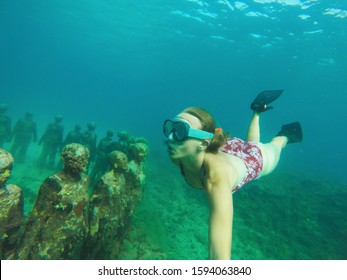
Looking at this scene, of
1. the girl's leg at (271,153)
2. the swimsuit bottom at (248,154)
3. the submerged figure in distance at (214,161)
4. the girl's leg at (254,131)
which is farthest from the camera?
the girl's leg at (254,131)

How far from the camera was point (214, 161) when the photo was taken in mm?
2846

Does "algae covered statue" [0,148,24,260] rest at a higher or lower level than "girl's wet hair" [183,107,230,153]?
lower

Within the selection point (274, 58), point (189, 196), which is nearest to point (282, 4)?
point (274, 58)

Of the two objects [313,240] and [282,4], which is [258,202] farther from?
[282,4]

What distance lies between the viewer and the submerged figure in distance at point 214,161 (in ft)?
7.57

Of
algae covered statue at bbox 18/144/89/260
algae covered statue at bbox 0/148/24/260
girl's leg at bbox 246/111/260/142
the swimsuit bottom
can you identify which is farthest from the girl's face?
girl's leg at bbox 246/111/260/142

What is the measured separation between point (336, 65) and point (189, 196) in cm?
3579

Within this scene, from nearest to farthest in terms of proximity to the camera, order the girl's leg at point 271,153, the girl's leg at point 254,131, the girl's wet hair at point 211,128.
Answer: the girl's wet hair at point 211,128 → the girl's leg at point 271,153 → the girl's leg at point 254,131

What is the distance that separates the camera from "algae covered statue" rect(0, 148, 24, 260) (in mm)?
3215

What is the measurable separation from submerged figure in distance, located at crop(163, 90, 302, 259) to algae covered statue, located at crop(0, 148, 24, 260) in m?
2.15

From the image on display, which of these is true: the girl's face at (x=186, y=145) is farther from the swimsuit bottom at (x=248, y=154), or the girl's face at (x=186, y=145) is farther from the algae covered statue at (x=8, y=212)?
the algae covered statue at (x=8, y=212)

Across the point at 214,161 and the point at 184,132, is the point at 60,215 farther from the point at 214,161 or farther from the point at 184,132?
the point at 214,161

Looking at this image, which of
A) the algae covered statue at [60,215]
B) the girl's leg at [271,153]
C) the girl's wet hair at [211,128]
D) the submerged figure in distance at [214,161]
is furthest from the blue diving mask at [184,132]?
the girl's leg at [271,153]

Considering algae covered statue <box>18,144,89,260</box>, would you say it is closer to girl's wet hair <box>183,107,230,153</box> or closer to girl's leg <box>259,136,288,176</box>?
girl's wet hair <box>183,107,230,153</box>
